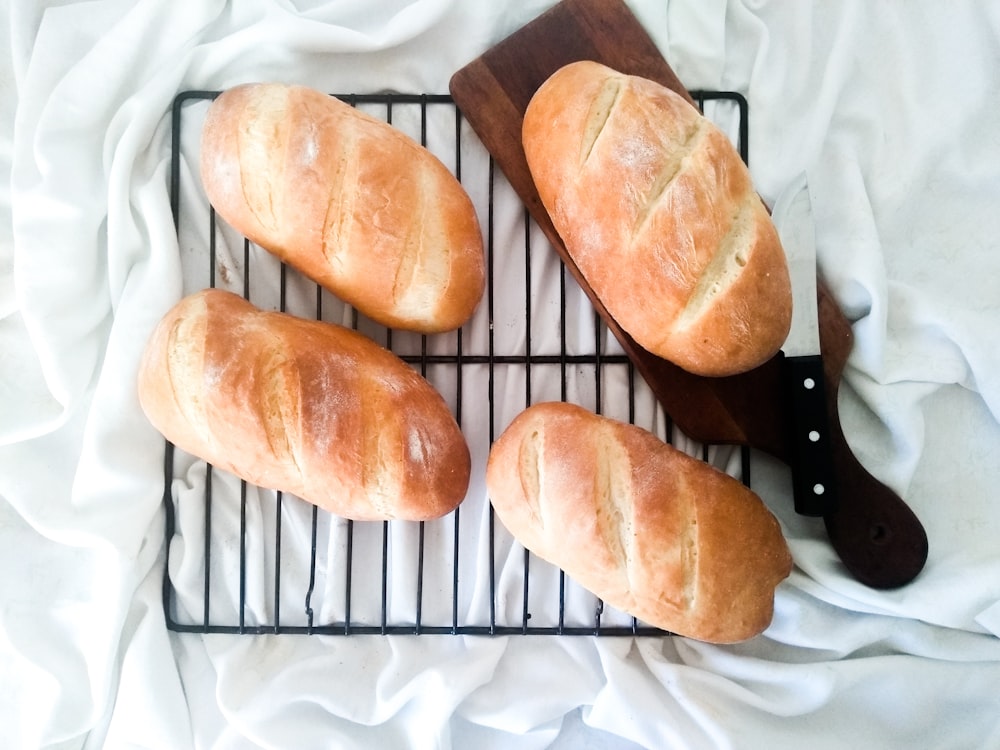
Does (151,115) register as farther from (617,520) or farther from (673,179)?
(617,520)

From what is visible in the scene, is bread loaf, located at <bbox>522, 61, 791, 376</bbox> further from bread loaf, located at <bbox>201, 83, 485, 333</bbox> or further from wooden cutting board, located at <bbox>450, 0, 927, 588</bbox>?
bread loaf, located at <bbox>201, 83, 485, 333</bbox>

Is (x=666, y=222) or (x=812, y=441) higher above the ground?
(x=666, y=222)

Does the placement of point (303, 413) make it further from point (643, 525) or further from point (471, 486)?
point (643, 525)

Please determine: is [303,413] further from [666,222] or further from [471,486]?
[666,222]

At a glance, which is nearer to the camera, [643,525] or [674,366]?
[643,525]

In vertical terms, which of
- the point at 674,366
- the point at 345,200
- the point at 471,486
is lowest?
the point at 471,486

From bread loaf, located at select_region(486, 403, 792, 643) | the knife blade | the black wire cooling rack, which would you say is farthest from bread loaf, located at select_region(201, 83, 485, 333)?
the knife blade

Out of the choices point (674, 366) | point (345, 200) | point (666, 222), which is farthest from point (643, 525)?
point (345, 200)
